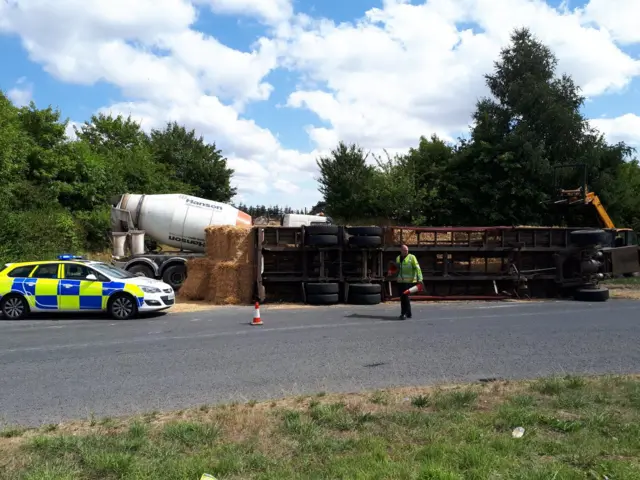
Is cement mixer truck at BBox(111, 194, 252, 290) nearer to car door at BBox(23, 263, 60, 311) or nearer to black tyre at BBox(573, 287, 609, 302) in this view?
car door at BBox(23, 263, 60, 311)

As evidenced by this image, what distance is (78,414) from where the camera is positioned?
5703mm

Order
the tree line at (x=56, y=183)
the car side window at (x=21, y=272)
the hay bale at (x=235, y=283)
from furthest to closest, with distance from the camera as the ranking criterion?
the tree line at (x=56, y=183)
the hay bale at (x=235, y=283)
the car side window at (x=21, y=272)

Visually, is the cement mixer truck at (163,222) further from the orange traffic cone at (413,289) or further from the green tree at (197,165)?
the green tree at (197,165)

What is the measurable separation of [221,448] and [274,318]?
868 cm

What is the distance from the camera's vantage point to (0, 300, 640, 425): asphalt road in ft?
21.3

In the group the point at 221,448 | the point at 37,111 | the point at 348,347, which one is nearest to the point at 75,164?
the point at 37,111

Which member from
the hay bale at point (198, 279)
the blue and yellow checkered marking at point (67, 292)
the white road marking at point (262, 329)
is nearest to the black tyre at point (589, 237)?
the white road marking at point (262, 329)

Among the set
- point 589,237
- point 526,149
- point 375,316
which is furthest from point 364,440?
point 526,149

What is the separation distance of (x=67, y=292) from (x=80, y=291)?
0.33 m

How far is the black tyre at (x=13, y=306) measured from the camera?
1389 centimetres

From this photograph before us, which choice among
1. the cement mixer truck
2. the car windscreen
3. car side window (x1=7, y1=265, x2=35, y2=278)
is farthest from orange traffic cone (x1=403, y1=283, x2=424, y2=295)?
car side window (x1=7, y1=265, x2=35, y2=278)

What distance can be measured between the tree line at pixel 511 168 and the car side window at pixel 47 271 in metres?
21.9

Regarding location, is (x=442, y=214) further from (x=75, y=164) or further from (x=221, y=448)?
(x=221, y=448)

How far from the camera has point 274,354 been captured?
8.62 m
